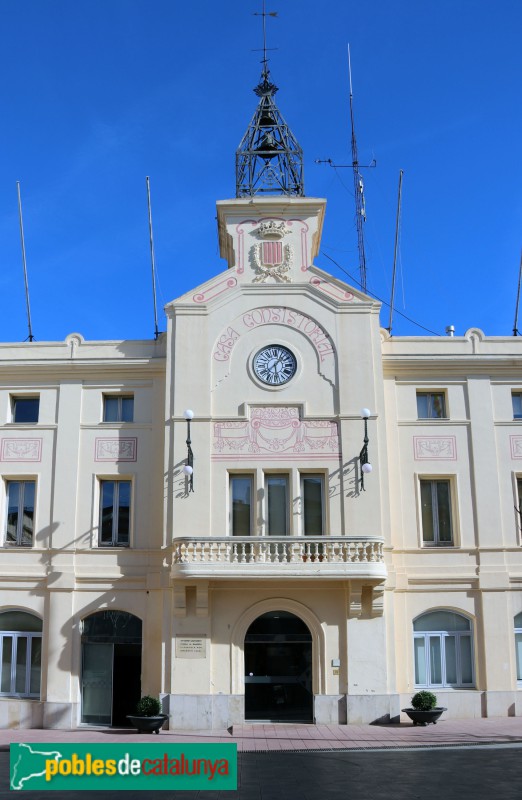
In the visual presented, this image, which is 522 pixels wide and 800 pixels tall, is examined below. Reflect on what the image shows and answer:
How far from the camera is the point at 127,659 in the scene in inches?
1111

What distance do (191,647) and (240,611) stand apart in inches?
69.8

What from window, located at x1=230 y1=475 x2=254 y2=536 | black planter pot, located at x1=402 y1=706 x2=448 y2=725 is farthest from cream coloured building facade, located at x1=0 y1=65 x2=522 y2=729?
black planter pot, located at x1=402 y1=706 x2=448 y2=725

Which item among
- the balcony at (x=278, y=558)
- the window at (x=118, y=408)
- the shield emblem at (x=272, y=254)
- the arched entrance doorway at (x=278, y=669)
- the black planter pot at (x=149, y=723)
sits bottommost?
the black planter pot at (x=149, y=723)

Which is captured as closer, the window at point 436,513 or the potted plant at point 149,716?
the potted plant at point 149,716

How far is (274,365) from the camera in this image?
2967 centimetres

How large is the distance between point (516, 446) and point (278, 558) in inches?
350

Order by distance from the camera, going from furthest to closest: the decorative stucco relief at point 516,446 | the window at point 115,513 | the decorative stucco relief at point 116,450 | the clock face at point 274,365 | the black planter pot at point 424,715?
the decorative stucco relief at point 516,446 → the decorative stucco relief at point 116,450 → the clock face at point 274,365 → the window at point 115,513 → the black planter pot at point 424,715

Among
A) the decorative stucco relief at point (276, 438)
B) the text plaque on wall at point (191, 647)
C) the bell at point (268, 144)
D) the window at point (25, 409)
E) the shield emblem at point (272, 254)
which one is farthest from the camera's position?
the bell at point (268, 144)

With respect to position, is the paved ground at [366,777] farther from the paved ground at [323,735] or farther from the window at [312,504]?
the window at [312,504]

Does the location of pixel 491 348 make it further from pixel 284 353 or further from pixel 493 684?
pixel 493 684

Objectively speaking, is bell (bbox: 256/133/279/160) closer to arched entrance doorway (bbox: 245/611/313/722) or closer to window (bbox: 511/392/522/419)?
window (bbox: 511/392/522/419)

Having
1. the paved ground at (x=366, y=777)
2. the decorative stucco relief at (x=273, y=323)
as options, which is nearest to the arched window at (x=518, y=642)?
the paved ground at (x=366, y=777)

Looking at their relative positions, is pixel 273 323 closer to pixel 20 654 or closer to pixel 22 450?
pixel 22 450

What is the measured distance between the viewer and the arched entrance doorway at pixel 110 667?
27844 mm
